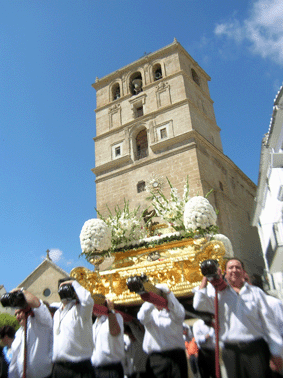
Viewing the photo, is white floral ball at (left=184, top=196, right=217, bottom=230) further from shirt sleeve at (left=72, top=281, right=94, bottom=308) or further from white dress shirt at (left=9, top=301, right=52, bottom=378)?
white dress shirt at (left=9, top=301, right=52, bottom=378)

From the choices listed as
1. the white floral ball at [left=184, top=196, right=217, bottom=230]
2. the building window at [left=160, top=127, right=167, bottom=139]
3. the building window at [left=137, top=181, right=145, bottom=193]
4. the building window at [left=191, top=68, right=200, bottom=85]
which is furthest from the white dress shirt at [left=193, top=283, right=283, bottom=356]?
the building window at [left=191, top=68, right=200, bottom=85]

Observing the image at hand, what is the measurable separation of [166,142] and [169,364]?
1500 cm

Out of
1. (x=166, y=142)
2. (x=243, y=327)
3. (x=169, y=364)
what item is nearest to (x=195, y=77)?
(x=166, y=142)

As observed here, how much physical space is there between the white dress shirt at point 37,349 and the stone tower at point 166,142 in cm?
1268

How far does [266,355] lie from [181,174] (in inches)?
554

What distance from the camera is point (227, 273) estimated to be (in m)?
3.19

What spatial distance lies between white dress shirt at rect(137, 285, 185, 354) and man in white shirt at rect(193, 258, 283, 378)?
22.9 inches

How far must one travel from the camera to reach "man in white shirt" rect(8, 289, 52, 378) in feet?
10.7

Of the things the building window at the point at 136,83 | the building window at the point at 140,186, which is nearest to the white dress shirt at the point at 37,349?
the building window at the point at 140,186

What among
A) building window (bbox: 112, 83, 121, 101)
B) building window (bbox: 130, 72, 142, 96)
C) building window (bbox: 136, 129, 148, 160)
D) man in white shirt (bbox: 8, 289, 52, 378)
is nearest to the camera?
man in white shirt (bbox: 8, 289, 52, 378)

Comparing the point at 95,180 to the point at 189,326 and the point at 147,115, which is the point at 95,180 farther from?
the point at 189,326

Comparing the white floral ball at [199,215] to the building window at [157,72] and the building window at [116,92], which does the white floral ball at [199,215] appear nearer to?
the building window at [157,72]

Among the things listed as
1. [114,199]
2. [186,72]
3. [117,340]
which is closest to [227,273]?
[117,340]

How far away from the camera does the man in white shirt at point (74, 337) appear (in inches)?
125
